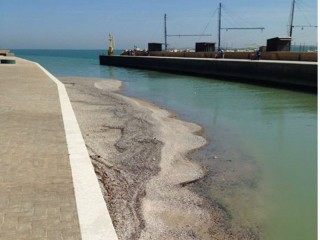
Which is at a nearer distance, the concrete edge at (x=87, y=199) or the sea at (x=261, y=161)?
the concrete edge at (x=87, y=199)

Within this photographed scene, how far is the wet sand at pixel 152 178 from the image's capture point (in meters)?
5.30

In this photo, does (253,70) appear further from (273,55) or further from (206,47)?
(206,47)

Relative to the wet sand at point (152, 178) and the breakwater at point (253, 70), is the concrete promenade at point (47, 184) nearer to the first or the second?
the wet sand at point (152, 178)

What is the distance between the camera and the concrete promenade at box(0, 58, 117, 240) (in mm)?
3688

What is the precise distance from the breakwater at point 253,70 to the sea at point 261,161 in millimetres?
4560

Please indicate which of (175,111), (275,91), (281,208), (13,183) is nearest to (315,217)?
(281,208)

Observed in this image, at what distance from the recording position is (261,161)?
8.87m

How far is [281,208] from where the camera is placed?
636 centimetres

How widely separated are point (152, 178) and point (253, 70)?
22854mm

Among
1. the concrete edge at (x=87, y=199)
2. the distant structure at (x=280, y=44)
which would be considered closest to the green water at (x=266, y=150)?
the concrete edge at (x=87, y=199)

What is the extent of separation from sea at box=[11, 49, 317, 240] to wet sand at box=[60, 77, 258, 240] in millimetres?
336

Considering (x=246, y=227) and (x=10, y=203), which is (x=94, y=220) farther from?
(x=246, y=227)

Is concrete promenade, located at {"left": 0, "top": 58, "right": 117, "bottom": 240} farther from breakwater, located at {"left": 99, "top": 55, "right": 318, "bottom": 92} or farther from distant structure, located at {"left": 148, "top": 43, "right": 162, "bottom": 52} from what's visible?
distant structure, located at {"left": 148, "top": 43, "right": 162, "bottom": 52}

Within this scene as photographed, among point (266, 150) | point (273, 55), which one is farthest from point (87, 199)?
point (273, 55)
